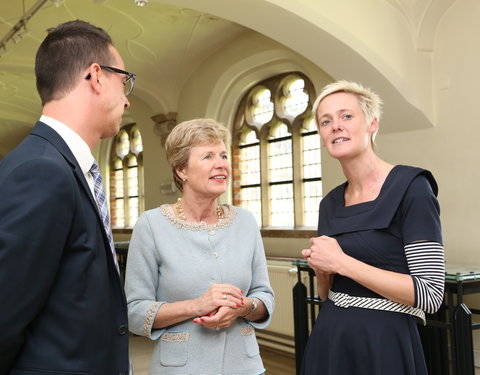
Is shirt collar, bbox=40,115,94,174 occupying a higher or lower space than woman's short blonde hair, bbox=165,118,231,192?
lower

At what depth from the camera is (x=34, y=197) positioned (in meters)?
1.14

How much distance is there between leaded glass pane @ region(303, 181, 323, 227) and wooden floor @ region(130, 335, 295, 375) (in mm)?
1922

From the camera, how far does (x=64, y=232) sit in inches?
47.0

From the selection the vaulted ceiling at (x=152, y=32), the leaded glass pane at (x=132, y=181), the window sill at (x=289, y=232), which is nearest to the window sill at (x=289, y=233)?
the window sill at (x=289, y=232)

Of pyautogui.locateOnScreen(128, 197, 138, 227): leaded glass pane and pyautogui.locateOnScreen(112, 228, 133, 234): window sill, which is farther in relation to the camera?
pyautogui.locateOnScreen(128, 197, 138, 227): leaded glass pane

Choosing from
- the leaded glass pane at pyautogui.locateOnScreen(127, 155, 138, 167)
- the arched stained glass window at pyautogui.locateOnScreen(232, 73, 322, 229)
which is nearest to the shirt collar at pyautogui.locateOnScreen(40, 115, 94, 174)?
the arched stained glass window at pyautogui.locateOnScreen(232, 73, 322, 229)

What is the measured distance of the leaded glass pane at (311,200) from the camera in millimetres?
7648

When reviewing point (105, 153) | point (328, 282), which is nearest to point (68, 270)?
point (328, 282)

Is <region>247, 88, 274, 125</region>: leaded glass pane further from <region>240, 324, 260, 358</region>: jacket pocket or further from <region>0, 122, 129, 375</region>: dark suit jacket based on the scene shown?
<region>0, 122, 129, 375</region>: dark suit jacket

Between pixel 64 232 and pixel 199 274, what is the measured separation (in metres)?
1.01

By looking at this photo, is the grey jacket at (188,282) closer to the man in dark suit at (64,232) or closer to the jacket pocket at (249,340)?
the jacket pocket at (249,340)

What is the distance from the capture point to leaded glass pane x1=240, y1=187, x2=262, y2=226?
28.4ft

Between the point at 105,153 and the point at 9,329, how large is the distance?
12.9 m

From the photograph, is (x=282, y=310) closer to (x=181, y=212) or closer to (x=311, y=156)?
(x=311, y=156)
